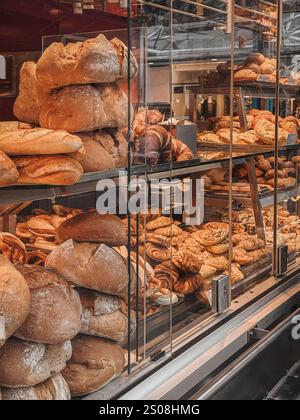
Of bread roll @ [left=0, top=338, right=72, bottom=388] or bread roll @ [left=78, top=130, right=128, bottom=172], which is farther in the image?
bread roll @ [left=78, top=130, right=128, bottom=172]

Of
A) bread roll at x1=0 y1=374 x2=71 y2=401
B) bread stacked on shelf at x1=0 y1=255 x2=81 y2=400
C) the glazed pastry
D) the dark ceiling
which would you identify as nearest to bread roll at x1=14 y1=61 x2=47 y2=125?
bread stacked on shelf at x1=0 y1=255 x2=81 y2=400

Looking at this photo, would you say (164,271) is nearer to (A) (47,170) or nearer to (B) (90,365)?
(B) (90,365)

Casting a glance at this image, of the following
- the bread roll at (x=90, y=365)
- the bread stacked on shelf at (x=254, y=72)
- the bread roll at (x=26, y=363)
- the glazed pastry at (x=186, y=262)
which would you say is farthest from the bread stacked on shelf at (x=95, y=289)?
the bread stacked on shelf at (x=254, y=72)

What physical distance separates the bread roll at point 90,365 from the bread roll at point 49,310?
0.35 feet

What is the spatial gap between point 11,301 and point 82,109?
1.44ft

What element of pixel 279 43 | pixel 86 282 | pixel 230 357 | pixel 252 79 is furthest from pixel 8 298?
pixel 279 43

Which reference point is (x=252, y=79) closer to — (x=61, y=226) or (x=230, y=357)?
(x=230, y=357)

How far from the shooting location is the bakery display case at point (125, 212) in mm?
1146

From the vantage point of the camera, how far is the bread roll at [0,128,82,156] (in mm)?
1109

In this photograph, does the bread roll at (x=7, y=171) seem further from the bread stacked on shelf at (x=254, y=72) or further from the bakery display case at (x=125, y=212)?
the bread stacked on shelf at (x=254, y=72)

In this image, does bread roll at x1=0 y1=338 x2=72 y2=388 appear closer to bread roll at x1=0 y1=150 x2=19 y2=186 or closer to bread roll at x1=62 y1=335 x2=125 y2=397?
bread roll at x1=62 y1=335 x2=125 y2=397

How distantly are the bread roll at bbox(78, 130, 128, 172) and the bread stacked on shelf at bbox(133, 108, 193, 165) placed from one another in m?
0.05

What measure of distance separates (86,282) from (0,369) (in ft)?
0.89

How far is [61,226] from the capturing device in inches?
53.1
